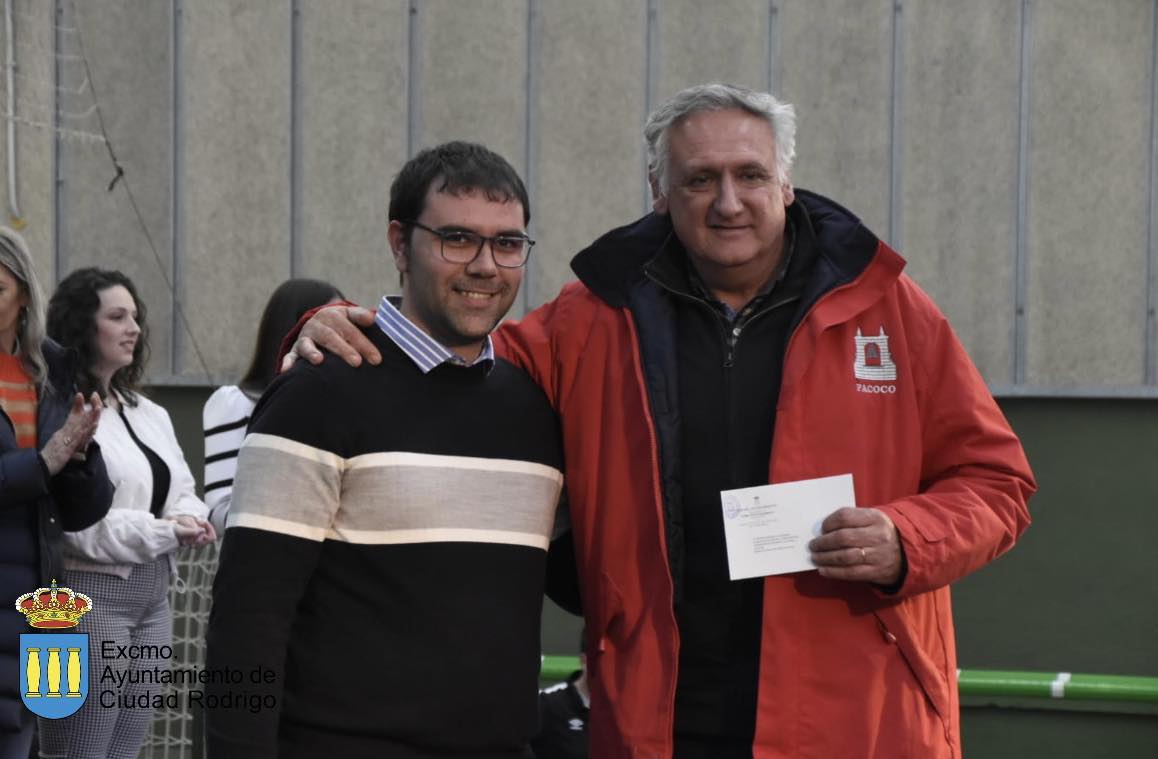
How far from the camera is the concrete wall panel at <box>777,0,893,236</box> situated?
718 centimetres

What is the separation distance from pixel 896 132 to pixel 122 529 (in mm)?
4272

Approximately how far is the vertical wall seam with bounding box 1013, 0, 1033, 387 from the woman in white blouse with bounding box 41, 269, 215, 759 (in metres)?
4.06

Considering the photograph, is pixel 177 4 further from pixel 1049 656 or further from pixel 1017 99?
pixel 1049 656

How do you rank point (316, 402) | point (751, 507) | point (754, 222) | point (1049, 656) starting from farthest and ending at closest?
point (1049, 656) < point (754, 222) < point (751, 507) < point (316, 402)

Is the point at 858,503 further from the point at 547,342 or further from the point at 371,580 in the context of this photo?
the point at 371,580

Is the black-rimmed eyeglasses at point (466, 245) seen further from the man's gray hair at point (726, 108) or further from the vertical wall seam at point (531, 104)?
the vertical wall seam at point (531, 104)

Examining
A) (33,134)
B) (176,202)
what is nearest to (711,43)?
(176,202)

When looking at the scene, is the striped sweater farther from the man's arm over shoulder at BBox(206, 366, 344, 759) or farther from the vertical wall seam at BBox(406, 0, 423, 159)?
the vertical wall seam at BBox(406, 0, 423, 159)

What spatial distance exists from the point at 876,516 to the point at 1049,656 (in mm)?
4805

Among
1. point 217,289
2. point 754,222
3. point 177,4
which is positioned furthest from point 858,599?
point 177,4

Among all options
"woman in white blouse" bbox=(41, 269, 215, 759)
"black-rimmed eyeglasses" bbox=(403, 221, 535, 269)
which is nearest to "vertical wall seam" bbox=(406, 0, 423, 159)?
"woman in white blouse" bbox=(41, 269, 215, 759)

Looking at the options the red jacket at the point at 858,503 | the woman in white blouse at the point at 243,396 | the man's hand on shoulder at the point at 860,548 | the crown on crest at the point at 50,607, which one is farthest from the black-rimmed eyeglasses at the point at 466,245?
the crown on crest at the point at 50,607

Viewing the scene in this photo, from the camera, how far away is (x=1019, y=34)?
7.07m

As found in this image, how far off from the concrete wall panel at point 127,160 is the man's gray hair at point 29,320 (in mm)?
2740
